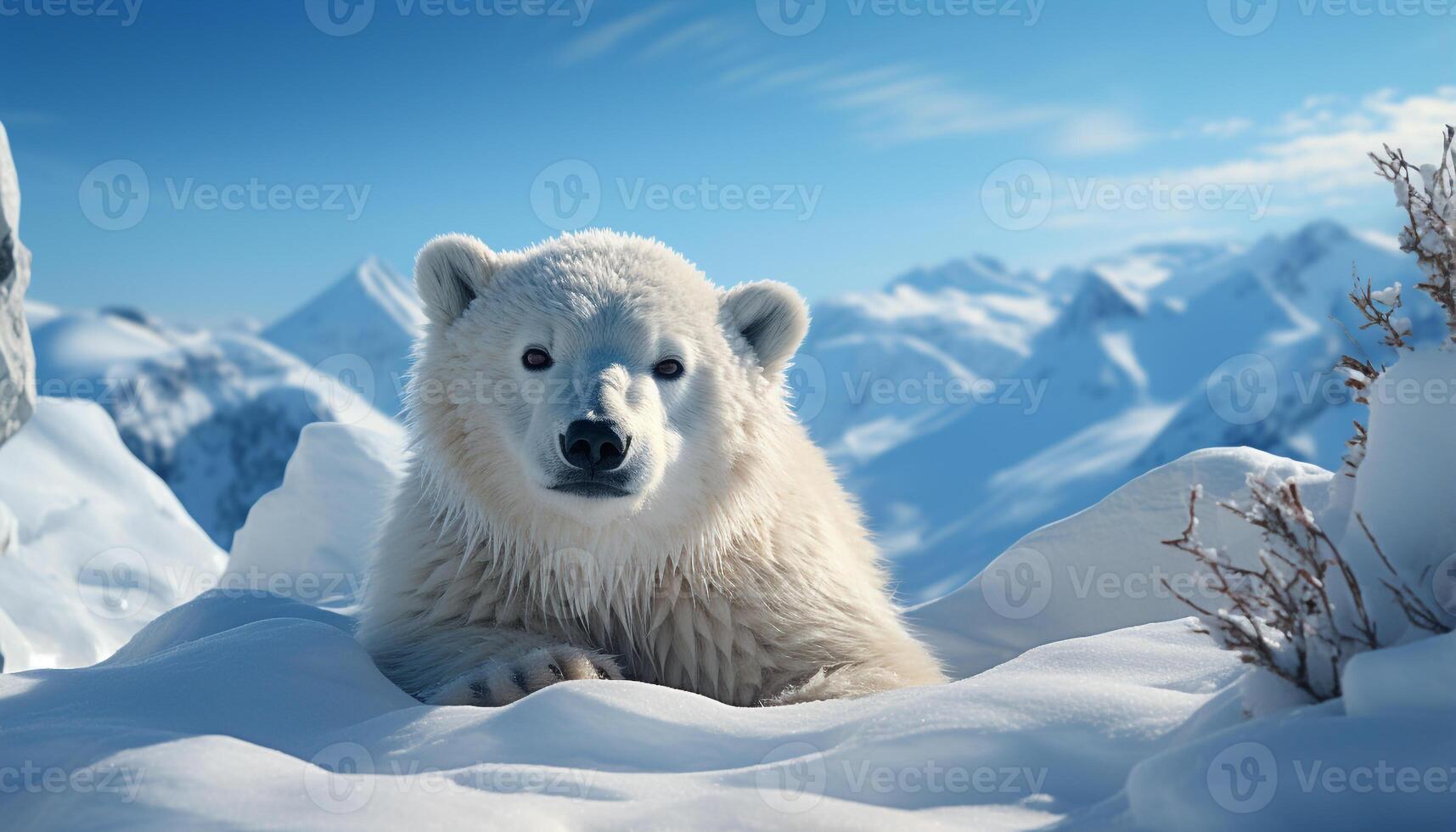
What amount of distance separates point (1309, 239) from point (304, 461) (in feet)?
648

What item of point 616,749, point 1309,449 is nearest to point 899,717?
point 616,749

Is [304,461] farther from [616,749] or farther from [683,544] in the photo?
[616,749]

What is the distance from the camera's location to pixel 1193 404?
138000 mm

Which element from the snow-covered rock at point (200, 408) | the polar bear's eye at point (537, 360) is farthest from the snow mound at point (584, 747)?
the snow-covered rock at point (200, 408)

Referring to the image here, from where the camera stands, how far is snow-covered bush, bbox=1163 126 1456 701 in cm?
181

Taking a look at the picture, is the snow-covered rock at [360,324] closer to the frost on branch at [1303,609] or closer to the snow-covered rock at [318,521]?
the snow-covered rock at [318,521]

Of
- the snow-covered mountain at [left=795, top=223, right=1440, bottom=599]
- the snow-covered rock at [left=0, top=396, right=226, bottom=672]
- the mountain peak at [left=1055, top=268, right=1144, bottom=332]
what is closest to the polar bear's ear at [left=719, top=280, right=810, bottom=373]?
the snow-covered rock at [left=0, top=396, right=226, bottom=672]

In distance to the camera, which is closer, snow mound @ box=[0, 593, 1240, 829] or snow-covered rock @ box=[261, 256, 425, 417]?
snow mound @ box=[0, 593, 1240, 829]

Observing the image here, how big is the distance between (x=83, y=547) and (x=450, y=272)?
9.84m

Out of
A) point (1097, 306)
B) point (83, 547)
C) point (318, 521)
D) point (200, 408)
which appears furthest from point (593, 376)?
point (1097, 306)

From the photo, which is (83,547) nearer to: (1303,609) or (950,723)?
(950,723)

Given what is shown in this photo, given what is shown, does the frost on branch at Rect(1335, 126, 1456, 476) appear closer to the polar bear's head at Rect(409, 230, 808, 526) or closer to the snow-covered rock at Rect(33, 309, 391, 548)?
the polar bear's head at Rect(409, 230, 808, 526)

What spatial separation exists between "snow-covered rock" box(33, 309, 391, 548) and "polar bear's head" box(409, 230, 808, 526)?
254 ft

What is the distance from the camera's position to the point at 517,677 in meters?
3.07
